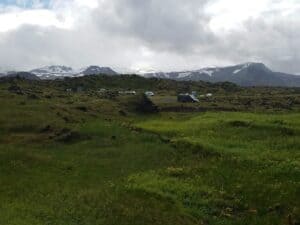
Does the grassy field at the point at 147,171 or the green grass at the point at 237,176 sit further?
the green grass at the point at 237,176

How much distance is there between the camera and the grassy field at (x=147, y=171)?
96.3 ft

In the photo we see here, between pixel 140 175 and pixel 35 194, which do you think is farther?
pixel 140 175

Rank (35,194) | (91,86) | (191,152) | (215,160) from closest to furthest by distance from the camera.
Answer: (35,194), (215,160), (191,152), (91,86)

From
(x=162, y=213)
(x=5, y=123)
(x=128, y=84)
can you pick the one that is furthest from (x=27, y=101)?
(x=128, y=84)

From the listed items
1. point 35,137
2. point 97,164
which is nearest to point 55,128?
point 35,137

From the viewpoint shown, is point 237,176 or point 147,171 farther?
point 147,171

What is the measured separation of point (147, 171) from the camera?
39906 millimetres

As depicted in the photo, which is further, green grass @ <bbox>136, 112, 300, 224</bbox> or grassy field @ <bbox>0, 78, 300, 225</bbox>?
green grass @ <bbox>136, 112, 300, 224</bbox>

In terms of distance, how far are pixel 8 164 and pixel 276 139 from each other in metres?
23.3

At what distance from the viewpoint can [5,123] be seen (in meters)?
58.0

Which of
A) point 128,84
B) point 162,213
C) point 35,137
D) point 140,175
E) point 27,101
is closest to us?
point 162,213

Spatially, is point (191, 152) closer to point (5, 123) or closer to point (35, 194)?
point (35, 194)

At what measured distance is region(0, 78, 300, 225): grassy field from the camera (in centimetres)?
2936

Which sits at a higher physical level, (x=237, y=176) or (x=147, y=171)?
(x=237, y=176)
